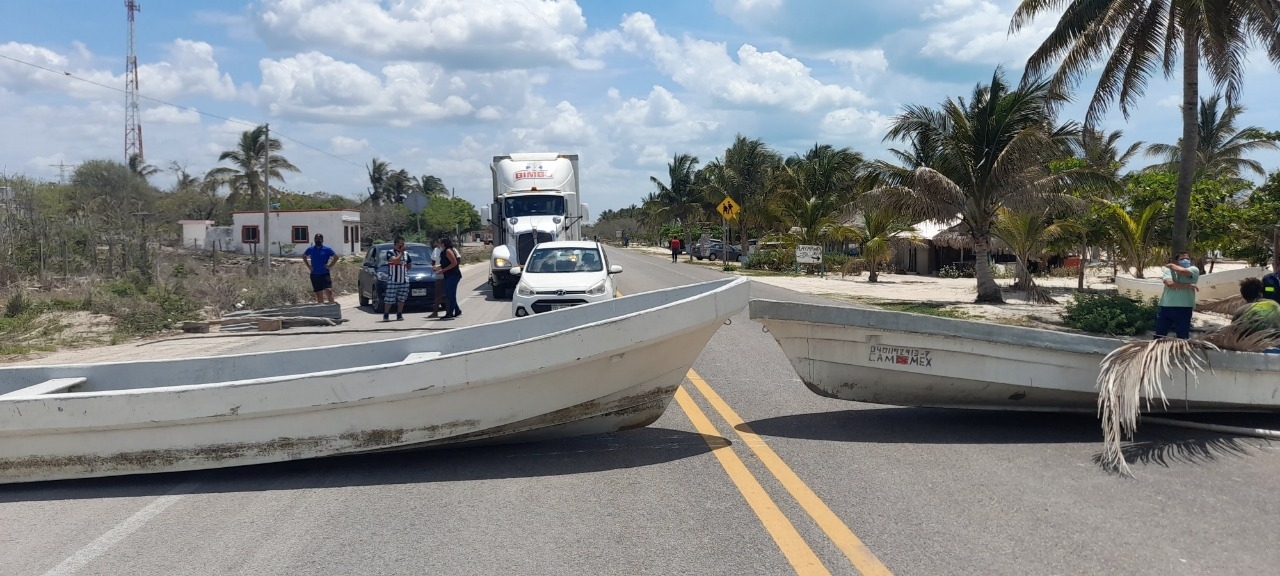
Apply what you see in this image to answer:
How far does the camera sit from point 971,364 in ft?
22.8

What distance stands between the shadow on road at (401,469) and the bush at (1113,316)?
12.2 meters

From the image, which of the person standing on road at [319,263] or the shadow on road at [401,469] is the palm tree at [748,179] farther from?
the shadow on road at [401,469]

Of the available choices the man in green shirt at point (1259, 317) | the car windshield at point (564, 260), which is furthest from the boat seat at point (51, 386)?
the car windshield at point (564, 260)

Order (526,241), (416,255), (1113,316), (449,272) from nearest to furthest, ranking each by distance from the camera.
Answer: (1113,316) → (449,272) → (416,255) → (526,241)

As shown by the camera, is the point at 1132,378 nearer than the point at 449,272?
Yes

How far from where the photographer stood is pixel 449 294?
59.5ft

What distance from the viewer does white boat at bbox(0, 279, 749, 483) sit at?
5.88m

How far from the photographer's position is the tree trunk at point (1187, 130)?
16625 millimetres

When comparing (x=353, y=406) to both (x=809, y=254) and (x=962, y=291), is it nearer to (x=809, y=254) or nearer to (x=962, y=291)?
(x=962, y=291)

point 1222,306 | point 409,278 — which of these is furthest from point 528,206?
point 1222,306

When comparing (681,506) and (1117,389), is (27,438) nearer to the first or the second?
(681,506)

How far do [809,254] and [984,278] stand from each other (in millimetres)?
15229

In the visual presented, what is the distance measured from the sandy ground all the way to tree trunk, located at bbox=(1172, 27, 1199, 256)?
1873mm

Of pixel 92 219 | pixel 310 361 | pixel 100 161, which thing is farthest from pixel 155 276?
pixel 100 161
